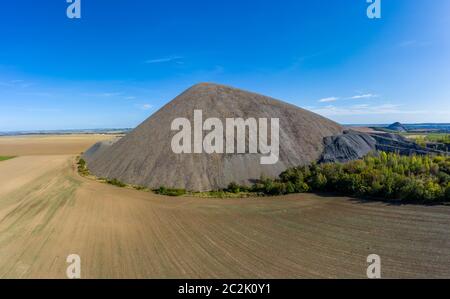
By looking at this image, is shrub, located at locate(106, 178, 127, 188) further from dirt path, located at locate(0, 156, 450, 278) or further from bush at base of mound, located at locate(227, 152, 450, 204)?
bush at base of mound, located at locate(227, 152, 450, 204)

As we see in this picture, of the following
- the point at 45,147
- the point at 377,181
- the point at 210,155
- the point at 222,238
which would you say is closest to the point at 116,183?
the point at 210,155

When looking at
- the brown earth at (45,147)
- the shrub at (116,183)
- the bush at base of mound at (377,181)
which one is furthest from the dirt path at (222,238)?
the brown earth at (45,147)

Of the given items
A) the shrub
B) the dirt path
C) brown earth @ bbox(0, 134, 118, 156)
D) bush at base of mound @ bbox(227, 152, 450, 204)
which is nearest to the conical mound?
the shrub

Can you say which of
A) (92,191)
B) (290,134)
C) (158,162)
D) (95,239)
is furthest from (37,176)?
(290,134)

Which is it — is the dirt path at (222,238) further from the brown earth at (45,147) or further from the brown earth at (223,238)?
the brown earth at (45,147)

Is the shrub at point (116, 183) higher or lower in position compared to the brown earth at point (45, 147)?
lower

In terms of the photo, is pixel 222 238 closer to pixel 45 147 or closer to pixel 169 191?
pixel 169 191
